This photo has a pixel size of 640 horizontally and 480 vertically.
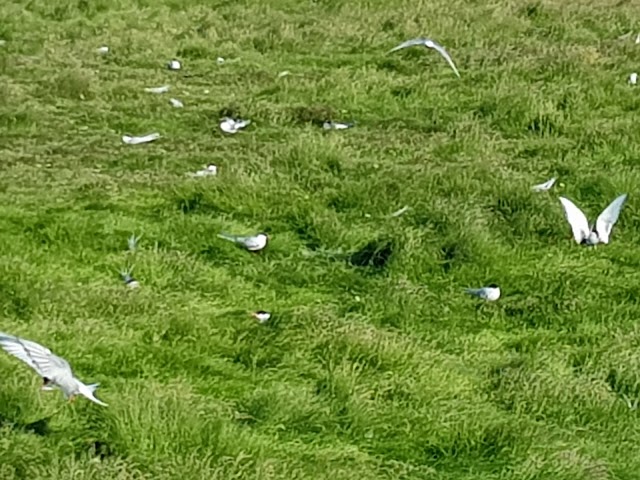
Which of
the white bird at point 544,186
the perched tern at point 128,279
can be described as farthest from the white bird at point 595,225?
the perched tern at point 128,279

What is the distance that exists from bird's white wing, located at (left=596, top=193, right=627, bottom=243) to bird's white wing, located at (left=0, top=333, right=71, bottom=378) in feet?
12.7

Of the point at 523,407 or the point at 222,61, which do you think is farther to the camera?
the point at 222,61

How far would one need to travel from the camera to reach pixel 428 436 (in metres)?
4.99

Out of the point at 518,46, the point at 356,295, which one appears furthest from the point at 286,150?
the point at 518,46

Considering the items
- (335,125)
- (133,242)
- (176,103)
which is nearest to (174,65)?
(176,103)

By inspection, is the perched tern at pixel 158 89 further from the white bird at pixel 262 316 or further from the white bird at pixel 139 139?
the white bird at pixel 262 316

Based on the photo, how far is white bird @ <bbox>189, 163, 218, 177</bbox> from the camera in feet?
28.1

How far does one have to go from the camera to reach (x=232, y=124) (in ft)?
34.2

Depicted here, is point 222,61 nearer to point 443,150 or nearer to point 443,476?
point 443,150

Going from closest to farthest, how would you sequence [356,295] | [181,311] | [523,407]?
[523,407] → [181,311] → [356,295]

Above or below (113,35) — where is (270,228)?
above

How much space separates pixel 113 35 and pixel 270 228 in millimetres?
7374

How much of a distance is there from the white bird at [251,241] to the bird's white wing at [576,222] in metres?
1.83

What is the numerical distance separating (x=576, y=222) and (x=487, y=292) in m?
1.08
